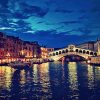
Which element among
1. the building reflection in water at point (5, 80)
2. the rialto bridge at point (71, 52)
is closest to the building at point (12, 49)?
the rialto bridge at point (71, 52)

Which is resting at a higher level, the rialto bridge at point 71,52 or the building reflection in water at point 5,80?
the rialto bridge at point 71,52

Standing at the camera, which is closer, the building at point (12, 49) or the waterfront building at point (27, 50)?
the building at point (12, 49)

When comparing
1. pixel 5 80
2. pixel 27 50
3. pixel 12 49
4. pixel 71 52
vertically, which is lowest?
pixel 5 80

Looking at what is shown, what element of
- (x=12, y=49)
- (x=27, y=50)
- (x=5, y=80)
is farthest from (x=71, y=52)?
(x=5, y=80)

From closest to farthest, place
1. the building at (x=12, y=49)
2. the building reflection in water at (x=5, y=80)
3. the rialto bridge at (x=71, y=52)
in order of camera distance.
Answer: the building reflection in water at (x=5, y=80)
the building at (x=12, y=49)
the rialto bridge at (x=71, y=52)

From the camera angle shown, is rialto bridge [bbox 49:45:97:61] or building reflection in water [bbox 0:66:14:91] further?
rialto bridge [bbox 49:45:97:61]

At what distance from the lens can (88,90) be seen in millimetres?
38188

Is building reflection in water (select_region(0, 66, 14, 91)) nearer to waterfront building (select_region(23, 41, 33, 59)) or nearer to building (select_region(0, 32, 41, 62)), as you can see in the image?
building (select_region(0, 32, 41, 62))

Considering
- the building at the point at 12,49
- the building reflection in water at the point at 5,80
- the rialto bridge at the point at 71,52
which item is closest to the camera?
the building reflection in water at the point at 5,80

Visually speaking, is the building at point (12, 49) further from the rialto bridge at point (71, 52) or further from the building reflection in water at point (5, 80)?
the building reflection in water at point (5, 80)

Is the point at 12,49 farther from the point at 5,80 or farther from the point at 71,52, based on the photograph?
the point at 5,80

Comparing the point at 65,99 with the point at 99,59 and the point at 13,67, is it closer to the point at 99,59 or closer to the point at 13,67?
the point at 13,67

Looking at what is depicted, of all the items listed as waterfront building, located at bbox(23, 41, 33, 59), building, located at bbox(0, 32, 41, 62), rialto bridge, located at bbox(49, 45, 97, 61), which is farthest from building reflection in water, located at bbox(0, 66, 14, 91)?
rialto bridge, located at bbox(49, 45, 97, 61)

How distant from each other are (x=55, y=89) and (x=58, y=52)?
15709 cm
